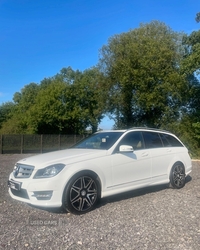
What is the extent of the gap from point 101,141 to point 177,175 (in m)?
2.43

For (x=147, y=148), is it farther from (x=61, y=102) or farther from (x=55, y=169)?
(x=61, y=102)

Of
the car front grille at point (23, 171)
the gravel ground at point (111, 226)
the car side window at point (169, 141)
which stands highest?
the car side window at point (169, 141)

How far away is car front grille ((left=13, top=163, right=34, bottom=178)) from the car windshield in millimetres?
1718

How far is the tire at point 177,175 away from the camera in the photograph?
24.1ft

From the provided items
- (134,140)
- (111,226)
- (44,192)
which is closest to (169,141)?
(134,140)

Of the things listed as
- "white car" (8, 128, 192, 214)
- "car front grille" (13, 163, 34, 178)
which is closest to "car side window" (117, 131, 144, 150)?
"white car" (8, 128, 192, 214)

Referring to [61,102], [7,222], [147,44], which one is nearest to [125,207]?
[7,222]

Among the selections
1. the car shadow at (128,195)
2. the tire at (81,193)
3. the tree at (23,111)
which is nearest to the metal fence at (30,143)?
the tree at (23,111)

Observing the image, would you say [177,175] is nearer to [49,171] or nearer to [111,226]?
[111,226]

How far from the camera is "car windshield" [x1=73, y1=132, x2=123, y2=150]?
6.37 metres

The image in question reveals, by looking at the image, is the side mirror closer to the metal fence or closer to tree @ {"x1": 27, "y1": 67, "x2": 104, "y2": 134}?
the metal fence

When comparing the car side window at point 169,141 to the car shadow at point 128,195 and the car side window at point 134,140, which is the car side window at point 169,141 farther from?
the car shadow at point 128,195

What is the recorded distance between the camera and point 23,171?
542cm

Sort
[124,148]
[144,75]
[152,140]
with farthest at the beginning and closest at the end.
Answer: [144,75] < [152,140] < [124,148]
